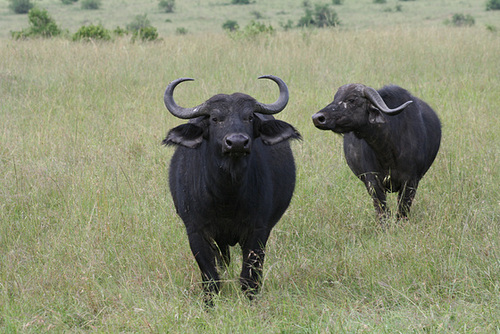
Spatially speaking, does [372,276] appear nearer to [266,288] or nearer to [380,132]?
[266,288]

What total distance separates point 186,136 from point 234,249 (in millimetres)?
1493

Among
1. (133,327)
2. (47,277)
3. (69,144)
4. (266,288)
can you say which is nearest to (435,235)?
(266,288)

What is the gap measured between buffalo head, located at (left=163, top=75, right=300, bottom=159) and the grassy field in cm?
2438

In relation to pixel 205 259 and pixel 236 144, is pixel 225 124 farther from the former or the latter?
pixel 205 259

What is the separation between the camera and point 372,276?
3.97 meters

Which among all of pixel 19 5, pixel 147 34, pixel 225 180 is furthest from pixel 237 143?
pixel 19 5

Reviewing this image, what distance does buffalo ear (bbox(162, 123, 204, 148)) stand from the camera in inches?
151

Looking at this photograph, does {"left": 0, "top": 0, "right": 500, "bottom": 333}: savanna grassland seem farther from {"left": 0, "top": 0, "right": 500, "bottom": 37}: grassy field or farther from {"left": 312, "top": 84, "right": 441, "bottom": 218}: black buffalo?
{"left": 0, "top": 0, "right": 500, "bottom": 37}: grassy field

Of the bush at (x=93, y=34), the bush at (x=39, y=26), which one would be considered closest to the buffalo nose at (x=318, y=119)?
the bush at (x=93, y=34)

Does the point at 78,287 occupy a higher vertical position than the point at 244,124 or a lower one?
lower

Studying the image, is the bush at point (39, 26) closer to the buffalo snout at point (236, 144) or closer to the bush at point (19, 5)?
the buffalo snout at point (236, 144)

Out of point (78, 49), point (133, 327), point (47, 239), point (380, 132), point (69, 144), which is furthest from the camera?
point (78, 49)

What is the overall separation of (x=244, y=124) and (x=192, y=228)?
781 millimetres

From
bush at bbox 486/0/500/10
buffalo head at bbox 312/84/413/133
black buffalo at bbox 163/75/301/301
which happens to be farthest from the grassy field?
black buffalo at bbox 163/75/301/301
